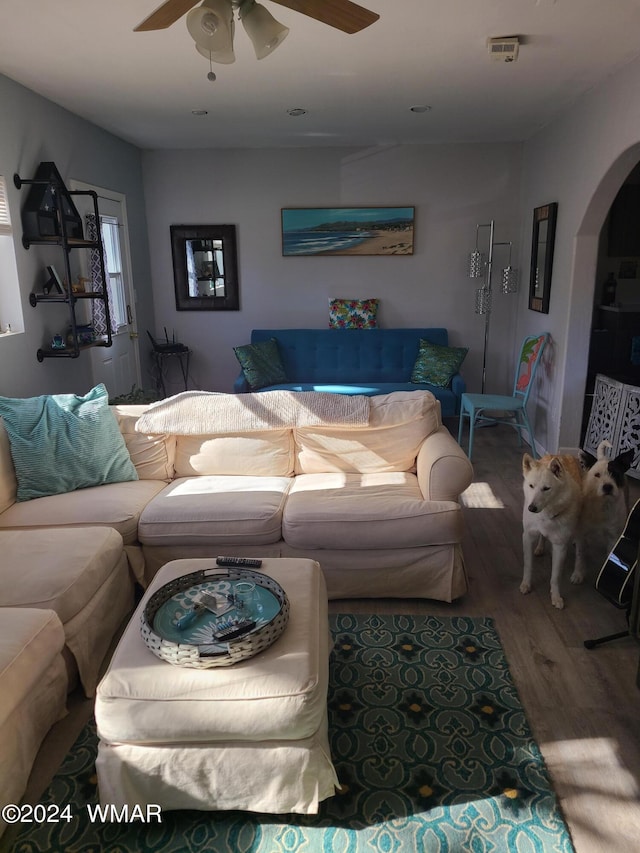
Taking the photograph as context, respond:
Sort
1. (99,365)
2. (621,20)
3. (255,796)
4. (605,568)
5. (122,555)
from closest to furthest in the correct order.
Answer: (255,796)
(605,568)
(122,555)
(621,20)
(99,365)

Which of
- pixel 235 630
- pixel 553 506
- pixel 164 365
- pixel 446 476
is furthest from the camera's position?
pixel 164 365

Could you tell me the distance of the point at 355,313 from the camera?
5855 mm

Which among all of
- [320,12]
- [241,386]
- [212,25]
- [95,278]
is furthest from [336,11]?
[241,386]

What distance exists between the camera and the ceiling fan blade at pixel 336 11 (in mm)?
1925

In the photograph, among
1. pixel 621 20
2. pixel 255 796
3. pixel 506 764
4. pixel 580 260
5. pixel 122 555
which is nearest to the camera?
pixel 255 796

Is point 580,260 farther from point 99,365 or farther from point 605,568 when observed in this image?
point 99,365

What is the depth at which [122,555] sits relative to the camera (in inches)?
103

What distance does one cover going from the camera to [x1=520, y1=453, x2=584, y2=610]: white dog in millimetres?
A: 2621

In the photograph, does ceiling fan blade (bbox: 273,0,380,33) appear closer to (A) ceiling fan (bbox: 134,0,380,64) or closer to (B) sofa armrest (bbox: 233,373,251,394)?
(A) ceiling fan (bbox: 134,0,380,64)

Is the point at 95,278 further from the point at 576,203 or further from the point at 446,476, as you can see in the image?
the point at 576,203

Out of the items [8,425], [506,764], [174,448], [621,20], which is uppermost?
[621,20]

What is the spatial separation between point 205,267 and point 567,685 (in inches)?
195

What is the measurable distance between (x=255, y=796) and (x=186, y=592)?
63cm

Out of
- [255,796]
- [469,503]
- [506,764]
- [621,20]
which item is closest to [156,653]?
[255,796]
